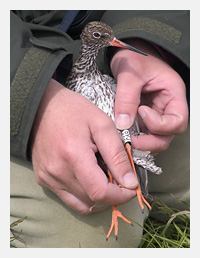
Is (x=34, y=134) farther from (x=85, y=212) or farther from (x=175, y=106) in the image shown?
(x=175, y=106)

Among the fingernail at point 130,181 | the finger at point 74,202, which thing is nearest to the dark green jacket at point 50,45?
the finger at point 74,202

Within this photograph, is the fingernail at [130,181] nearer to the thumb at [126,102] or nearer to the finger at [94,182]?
the finger at [94,182]

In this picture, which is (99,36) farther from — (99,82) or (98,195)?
(98,195)

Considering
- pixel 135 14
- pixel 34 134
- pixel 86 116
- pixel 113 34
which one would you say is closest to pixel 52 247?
pixel 34 134

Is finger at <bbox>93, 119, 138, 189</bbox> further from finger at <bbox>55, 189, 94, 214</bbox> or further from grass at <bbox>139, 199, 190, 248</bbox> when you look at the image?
grass at <bbox>139, 199, 190, 248</bbox>

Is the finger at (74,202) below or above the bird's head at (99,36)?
below

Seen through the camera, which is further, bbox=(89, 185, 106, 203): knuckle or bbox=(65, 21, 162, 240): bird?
bbox=(65, 21, 162, 240): bird

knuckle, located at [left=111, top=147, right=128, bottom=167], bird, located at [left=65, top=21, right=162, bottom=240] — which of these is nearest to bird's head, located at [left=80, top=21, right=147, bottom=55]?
bird, located at [left=65, top=21, right=162, bottom=240]
